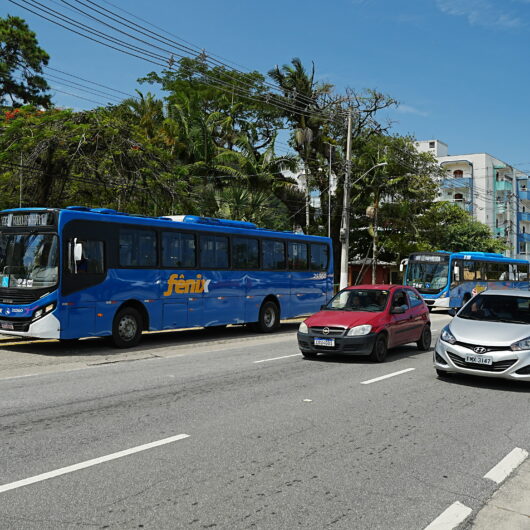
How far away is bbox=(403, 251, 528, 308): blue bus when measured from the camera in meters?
33.1

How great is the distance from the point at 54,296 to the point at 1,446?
7559 mm

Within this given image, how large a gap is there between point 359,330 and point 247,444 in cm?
619

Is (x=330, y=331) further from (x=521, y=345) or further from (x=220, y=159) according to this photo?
(x=220, y=159)

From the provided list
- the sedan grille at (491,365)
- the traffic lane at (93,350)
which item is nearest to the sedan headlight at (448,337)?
the sedan grille at (491,365)

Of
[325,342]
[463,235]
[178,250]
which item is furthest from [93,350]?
[463,235]

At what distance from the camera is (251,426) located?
7.02 m

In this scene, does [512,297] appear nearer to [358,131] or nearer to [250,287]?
[250,287]

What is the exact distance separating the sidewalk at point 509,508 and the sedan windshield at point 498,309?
17.9 feet

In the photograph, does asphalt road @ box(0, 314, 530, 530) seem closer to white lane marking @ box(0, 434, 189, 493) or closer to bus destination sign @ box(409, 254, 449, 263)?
white lane marking @ box(0, 434, 189, 493)

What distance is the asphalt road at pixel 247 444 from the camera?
451 cm

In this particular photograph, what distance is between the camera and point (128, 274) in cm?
1484

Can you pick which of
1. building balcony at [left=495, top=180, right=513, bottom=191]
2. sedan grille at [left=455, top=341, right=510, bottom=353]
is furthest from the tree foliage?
building balcony at [left=495, top=180, right=513, bottom=191]

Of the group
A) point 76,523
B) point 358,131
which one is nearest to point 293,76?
point 358,131

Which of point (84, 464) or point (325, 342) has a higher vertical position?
point (325, 342)
